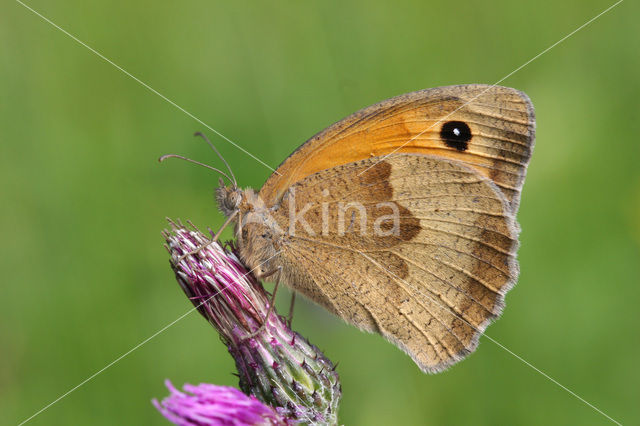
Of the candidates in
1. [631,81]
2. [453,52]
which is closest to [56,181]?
[453,52]

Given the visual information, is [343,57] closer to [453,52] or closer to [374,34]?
[374,34]

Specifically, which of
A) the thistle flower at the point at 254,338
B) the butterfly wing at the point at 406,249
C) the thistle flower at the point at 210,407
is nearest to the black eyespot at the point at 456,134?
the butterfly wing at the point at 406,249

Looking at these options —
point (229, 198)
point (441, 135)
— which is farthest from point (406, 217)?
point (229, 198)

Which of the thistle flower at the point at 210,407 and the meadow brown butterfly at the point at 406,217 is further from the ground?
the meadow brown butterfly at the point at 406,217

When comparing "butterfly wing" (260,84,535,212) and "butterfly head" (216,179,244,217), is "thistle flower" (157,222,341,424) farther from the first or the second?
"butterfly wing" (260,84,535,212)

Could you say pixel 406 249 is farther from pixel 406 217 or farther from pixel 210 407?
pixel 210 407

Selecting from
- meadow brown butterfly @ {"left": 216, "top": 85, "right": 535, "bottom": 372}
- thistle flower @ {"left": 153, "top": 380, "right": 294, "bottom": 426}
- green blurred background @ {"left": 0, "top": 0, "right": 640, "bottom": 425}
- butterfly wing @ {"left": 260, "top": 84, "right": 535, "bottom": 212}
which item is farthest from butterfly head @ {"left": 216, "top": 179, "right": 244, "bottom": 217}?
thistle flower @ {"left": 153, "top": 380, "right": 294, "bottom": 426}

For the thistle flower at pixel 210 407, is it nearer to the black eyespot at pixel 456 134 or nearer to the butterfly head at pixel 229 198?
the butterfly head at pixel 229 198
